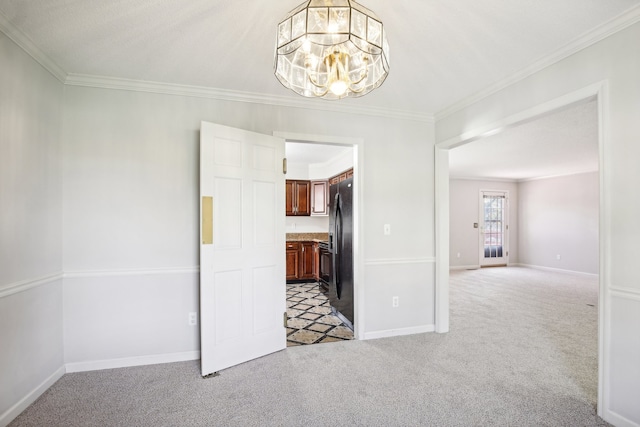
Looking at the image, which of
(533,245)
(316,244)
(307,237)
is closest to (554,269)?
(533,245)

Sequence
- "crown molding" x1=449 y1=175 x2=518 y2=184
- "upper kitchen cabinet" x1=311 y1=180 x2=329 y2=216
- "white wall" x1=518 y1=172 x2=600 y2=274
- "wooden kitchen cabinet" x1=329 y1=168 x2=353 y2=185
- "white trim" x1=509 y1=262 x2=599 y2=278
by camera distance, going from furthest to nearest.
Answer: "crown molding" x1=449 y1=175 x2=518 y2=184
"white wall" x1=518 y1=172 x2=600 y2=274
"white trim" x1=509 y1=262 x2=599 y2=278
"upper kitchen cabinet" x1=311 y1=180 x2=329 y2=216
"wooden kitchen cabinet" x1=329 y1=168 x2=353 y2=185

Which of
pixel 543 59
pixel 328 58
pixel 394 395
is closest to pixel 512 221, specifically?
pixel 543 59

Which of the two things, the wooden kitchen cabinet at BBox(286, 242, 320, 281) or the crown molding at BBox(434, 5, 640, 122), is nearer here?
the crown molding at BBox(434, 5, 640, 122)

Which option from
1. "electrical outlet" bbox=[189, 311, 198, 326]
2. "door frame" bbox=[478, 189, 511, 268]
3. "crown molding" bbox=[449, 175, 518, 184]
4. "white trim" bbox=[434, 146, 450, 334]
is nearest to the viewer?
"electrical outlet" bbox=[189, 311, 198, 326]

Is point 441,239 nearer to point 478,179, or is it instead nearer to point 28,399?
point 28,399

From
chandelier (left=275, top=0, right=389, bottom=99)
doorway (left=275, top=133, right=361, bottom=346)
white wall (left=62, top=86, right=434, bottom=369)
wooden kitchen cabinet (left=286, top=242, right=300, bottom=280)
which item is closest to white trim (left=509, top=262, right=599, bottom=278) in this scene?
doorway (left=275, top=133, right=361, bottom=346)

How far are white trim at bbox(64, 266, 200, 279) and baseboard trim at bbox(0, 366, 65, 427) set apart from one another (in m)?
0.73

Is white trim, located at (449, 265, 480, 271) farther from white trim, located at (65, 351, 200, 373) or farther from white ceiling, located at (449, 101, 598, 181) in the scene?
white trim, located at (65, 351, 200, 373)

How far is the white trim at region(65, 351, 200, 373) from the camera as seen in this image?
256 cm

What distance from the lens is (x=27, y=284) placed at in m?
2.13

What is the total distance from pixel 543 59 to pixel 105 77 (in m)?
→ 3.45

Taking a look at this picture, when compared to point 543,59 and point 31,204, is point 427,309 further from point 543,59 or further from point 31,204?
point 31,204

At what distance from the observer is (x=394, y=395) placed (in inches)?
87.4

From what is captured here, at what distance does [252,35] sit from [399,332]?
307 centimetres
